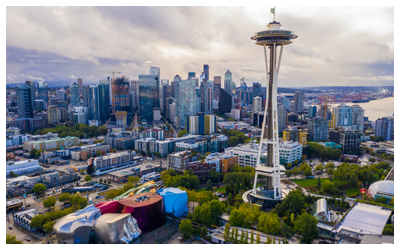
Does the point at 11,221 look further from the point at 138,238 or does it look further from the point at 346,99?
the point at 346,99

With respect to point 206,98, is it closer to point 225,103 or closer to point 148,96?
point 225,103

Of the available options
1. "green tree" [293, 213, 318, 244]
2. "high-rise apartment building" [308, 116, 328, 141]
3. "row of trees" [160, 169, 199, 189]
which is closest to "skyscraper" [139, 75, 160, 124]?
"high-rise apartment building" [308, 116, 328, 141]

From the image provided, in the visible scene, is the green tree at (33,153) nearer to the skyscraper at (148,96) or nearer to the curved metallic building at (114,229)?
the curved metallic building at (114,229)

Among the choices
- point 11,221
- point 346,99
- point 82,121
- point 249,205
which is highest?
point 346,99

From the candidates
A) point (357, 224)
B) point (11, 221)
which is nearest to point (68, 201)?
point (11, 221)

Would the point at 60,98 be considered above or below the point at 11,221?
above

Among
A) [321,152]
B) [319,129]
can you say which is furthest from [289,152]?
[319,129]

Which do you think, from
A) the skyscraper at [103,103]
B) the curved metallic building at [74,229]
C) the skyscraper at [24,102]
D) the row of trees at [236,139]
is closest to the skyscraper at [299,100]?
the row of trees at [236,139]
